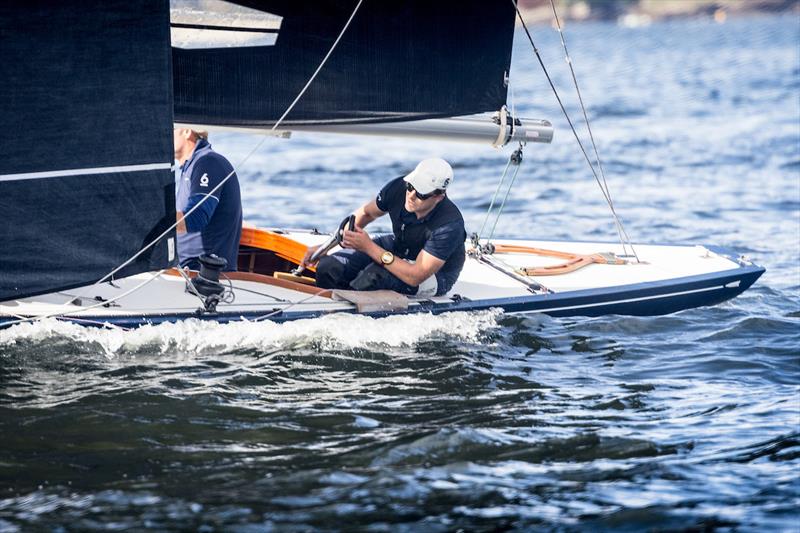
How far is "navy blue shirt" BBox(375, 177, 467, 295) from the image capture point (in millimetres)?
8555

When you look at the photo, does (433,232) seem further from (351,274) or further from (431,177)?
(351,274)

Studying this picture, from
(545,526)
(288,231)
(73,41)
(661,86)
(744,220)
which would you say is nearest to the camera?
(545,526)

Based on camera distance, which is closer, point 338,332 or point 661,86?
point 338,332

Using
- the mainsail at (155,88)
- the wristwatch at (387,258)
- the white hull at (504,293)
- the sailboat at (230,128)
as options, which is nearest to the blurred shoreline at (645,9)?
the white hull at (504,293)

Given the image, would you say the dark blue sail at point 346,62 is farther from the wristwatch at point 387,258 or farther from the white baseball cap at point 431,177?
the wristwatch at point 387,258

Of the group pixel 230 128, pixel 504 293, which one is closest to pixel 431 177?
pixel 504 293

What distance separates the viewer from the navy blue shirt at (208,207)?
8.36 metres

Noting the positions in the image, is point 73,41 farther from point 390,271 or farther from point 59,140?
point 390,271

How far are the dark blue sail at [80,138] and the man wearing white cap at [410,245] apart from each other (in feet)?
5.06

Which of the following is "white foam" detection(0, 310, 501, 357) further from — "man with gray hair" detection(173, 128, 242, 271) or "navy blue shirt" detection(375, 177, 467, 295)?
"man with gray hair" detection(173, 128, 242, 271)

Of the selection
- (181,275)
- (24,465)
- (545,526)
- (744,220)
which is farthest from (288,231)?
(744,220)

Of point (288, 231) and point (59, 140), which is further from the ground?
point (59, 140)

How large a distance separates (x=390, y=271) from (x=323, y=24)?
1768 millimetres

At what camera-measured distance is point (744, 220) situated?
1482 centimetres
